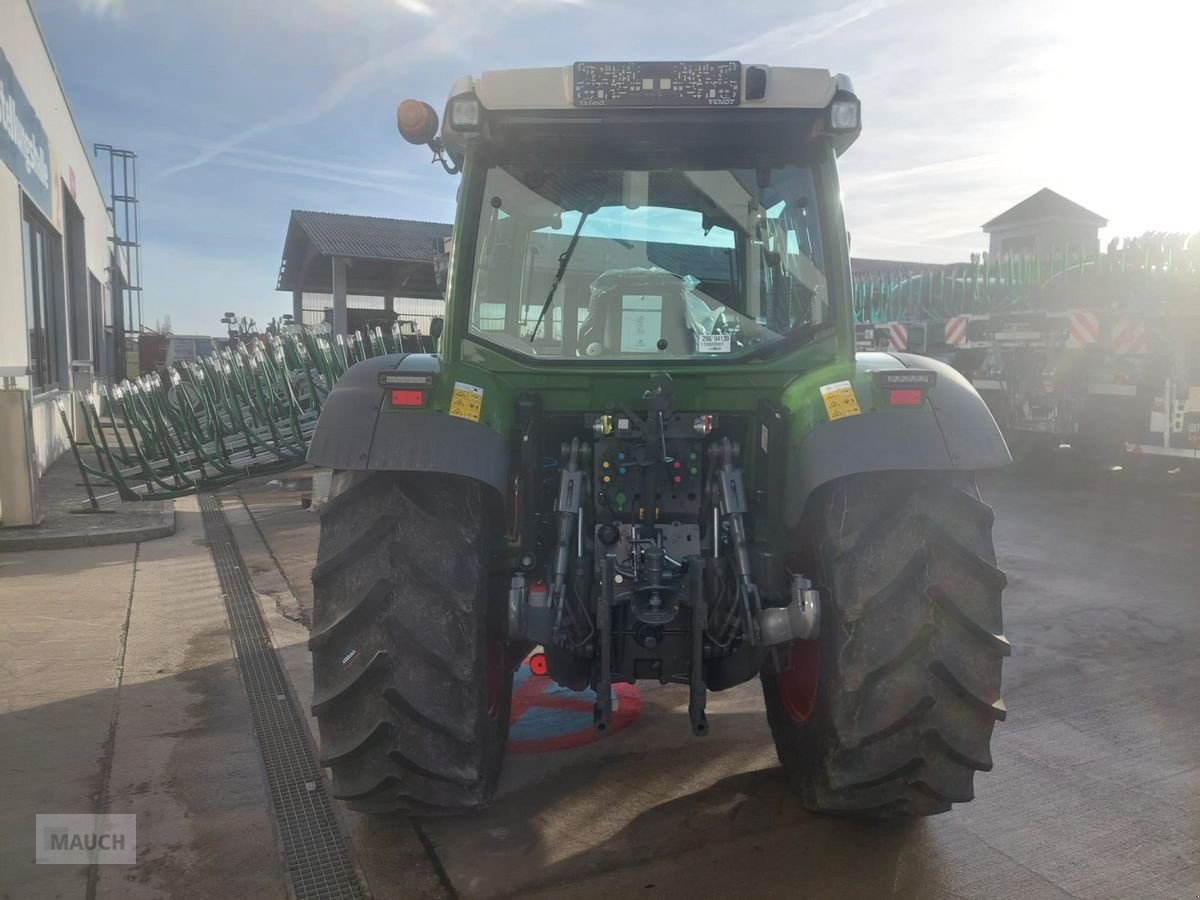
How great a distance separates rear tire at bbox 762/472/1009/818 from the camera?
2.60 m

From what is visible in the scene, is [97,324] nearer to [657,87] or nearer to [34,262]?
[34,262]

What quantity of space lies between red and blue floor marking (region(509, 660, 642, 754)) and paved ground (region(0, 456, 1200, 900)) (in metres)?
0.08

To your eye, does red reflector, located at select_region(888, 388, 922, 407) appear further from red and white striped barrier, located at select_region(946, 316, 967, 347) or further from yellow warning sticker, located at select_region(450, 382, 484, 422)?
red and white striped barrier, located at select_region(946, 316, 967, 347)

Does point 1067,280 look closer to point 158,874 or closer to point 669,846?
point 669,846

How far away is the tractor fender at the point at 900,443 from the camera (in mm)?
2594

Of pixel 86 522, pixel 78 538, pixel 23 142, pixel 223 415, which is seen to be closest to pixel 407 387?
pixel 78 538

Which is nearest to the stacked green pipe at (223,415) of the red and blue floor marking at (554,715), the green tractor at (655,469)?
the red and blue floor marking at (554,715)

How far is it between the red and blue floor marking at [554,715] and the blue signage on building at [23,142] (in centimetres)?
871

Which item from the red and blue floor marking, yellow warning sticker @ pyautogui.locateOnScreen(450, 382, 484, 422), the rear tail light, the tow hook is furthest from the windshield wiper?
the red and blue floor marking

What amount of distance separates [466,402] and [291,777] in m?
1.65

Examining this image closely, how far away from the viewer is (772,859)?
9.16 ft

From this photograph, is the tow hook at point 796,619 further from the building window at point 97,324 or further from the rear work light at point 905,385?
the building window at point 97,324

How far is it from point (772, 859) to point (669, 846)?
318mm

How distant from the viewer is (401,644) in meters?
2.64
